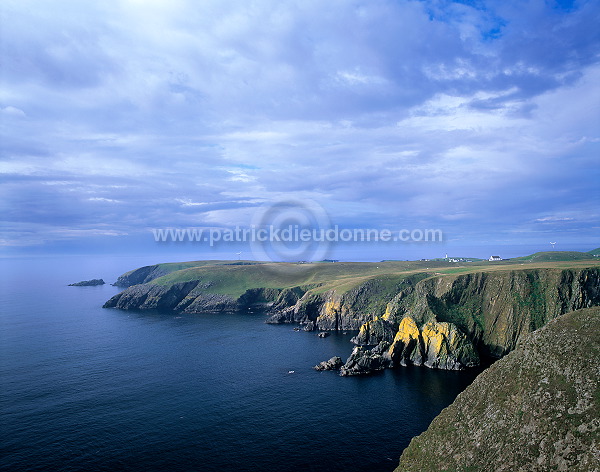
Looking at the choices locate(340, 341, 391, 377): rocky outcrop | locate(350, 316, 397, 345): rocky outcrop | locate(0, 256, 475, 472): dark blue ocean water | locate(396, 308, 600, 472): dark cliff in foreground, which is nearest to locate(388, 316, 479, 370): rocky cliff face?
locate(340, 341, 391, 377): rocky outcrop

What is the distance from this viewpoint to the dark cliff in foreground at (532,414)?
135ft

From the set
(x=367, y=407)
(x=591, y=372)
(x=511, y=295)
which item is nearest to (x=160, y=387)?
(x=367, y=407)

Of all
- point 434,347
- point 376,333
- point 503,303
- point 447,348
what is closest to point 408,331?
point 434,347

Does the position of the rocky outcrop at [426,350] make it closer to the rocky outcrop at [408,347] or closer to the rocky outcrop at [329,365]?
the rocky outcrop at [408,347]

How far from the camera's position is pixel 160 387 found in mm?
92312

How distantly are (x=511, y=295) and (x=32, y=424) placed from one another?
143 metres

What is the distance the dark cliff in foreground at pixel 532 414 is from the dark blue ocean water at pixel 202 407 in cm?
1307

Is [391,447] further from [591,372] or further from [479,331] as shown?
[479,331]

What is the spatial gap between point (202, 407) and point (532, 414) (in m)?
64.0

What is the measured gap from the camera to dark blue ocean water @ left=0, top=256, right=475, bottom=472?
59250mm

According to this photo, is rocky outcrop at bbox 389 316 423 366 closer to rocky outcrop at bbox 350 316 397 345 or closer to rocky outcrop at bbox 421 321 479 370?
rocky outcrop at bbox 421 321 479 370

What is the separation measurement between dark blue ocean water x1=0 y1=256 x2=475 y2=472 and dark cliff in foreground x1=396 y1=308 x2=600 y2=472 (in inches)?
514

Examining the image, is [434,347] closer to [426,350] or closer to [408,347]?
[426,350]

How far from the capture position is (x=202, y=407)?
260 ft
